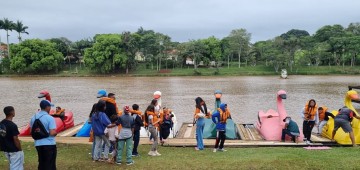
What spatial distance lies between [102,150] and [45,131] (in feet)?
11.2

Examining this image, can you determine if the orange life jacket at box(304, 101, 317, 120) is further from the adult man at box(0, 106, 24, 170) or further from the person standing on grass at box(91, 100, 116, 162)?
the adult man at box(0, 106, 24, 170)

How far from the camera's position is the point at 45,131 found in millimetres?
7070

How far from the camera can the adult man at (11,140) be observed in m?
7.00

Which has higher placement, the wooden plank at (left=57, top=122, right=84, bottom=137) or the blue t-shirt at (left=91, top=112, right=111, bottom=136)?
the blue t-shirt at (left=91, top=112, right=111, bottom=136)

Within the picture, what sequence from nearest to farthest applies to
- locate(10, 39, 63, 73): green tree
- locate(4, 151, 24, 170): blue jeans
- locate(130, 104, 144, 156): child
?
locate(4, 151, 24, 170): blue jeans → locate(130, 104, 144, 156): child → locate(10, 39, 63, 73): green tree

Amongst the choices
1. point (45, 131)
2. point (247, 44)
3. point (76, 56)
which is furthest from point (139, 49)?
point (45, 131)

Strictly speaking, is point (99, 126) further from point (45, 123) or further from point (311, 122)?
point (311, 122)

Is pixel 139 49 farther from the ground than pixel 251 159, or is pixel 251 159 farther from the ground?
pixel 139 49

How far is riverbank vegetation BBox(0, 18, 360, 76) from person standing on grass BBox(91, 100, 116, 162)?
70.8m

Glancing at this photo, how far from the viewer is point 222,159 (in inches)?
364

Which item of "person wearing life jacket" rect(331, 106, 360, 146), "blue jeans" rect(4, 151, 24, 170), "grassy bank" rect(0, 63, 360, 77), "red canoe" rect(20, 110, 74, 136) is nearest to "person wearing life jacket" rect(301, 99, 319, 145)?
"person wearing life jacket" rect(331, 106, 360, 146)

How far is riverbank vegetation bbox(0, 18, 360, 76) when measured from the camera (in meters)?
81.4

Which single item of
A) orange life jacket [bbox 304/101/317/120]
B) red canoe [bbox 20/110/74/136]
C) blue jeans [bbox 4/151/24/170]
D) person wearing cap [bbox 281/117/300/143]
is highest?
orange life jacket [bbox 304/101/317/120]

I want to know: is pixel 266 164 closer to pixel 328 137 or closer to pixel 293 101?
pixel 328 137
